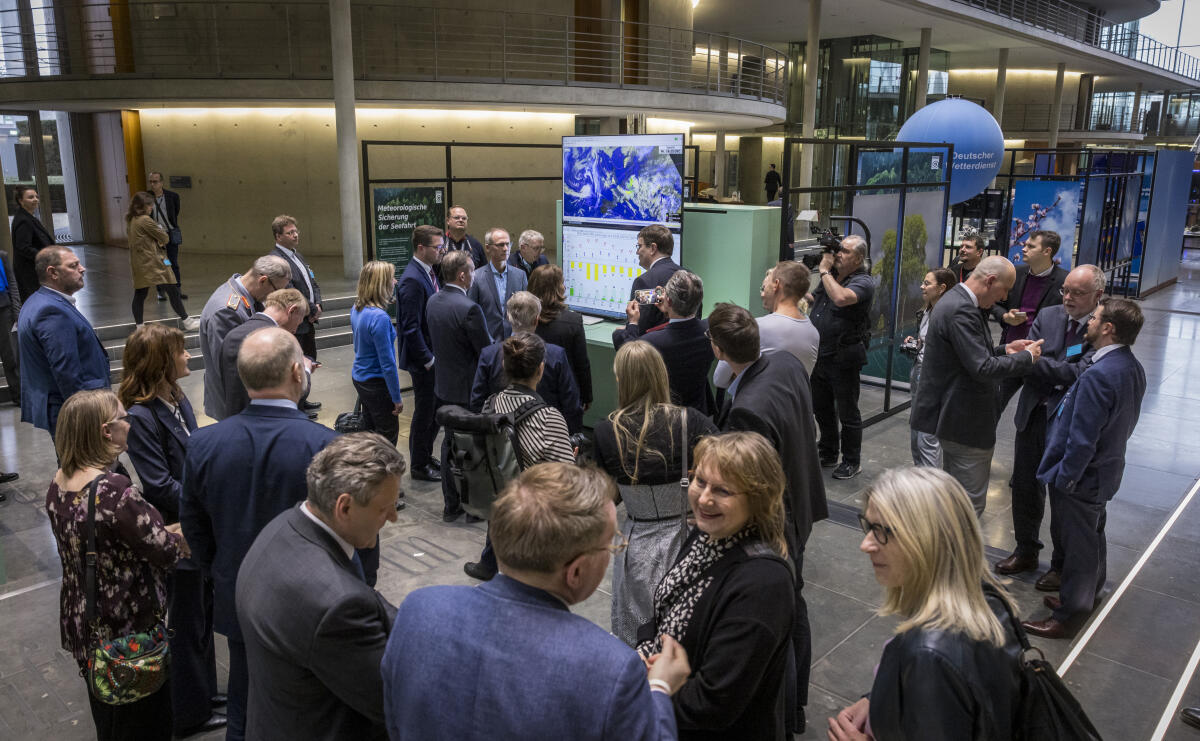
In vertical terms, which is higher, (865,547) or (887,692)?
(865,547)

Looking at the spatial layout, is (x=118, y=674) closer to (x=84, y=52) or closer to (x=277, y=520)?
(x=277, y=520)

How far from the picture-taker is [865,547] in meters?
2.01

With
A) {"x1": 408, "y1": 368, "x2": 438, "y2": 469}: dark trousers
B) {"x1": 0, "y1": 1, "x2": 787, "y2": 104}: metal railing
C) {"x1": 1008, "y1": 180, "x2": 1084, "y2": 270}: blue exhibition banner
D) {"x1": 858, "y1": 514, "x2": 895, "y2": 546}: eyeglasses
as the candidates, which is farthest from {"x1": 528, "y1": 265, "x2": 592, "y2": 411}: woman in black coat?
{"x1": 0, "y1": 1, "x2": 787, "y2": 104}: metal railing

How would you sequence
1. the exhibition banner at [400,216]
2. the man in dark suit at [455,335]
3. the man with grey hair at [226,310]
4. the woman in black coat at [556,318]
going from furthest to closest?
A: the exhibition banner at [400,216] < the man in dark suit at [455,335] < the woman in black coat at [556,318] < the man with grey hair at [226,310]

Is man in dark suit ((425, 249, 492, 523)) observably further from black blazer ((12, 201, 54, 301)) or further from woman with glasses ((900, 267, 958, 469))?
black blazer ((12, 201, 54, 301))

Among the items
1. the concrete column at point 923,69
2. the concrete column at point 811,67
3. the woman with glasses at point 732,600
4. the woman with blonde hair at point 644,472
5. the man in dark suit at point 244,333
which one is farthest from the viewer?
the concrete column at point 923,69

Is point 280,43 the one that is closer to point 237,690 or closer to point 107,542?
point 107,542

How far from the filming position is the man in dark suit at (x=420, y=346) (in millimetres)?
6016

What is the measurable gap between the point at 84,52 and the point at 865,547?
60.8 feet

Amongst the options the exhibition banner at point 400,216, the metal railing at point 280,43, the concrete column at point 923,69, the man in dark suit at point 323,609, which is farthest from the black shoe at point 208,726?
the concrete column at point 923,69

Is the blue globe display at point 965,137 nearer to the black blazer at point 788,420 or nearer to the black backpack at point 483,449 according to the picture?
the black blazer at point 788,420

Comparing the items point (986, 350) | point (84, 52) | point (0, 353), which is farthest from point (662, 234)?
point (84, 52)

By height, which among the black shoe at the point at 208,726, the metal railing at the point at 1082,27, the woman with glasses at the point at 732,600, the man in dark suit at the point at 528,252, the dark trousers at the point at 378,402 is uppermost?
the metal railing at the point at 1082,27

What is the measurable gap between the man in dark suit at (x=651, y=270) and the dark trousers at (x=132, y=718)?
333 cm
